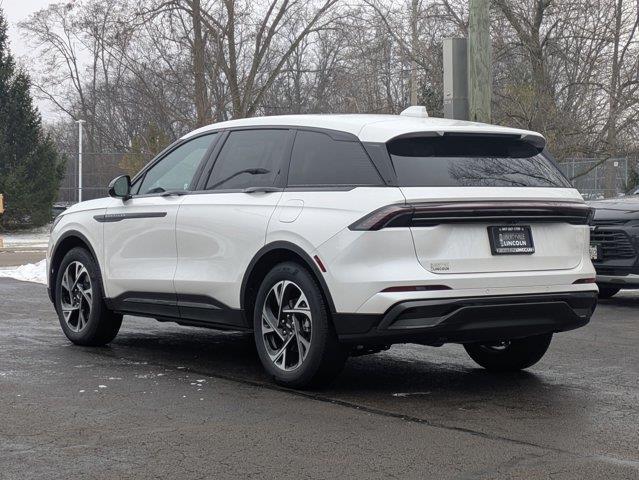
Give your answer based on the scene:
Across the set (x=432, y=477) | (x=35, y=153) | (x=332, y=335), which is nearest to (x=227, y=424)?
(x=332, y=335)

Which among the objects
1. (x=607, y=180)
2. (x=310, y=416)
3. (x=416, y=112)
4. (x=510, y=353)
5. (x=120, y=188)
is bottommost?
(x=310, y=416)

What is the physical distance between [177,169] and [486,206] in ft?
8.87

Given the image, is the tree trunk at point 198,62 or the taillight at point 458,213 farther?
the tree trunk at point 198,62

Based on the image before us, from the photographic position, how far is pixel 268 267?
22.4 ft

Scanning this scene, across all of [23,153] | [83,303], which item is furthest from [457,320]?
[23,153]

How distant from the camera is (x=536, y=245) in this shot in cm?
642

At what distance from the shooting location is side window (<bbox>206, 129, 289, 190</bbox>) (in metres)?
7.02

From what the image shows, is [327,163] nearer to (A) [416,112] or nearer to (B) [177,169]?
(A) [416,112]

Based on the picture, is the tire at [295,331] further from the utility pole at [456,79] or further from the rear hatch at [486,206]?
the utility pole at [456,79]

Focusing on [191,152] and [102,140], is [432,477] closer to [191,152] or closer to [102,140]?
[191,152]

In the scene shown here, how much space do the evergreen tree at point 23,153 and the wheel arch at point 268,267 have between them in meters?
32.2

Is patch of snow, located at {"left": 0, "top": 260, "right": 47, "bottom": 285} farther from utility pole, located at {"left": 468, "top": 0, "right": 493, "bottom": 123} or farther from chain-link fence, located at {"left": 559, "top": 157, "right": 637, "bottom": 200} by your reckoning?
chain-link fence, located at {"left": 559, "top": 157, "right": 637, "bottom": 200}

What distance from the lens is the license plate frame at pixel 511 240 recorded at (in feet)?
20.5

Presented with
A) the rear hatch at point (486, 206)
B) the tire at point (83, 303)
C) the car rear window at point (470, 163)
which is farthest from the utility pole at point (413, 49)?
the rear hatch at point (486, 206)
